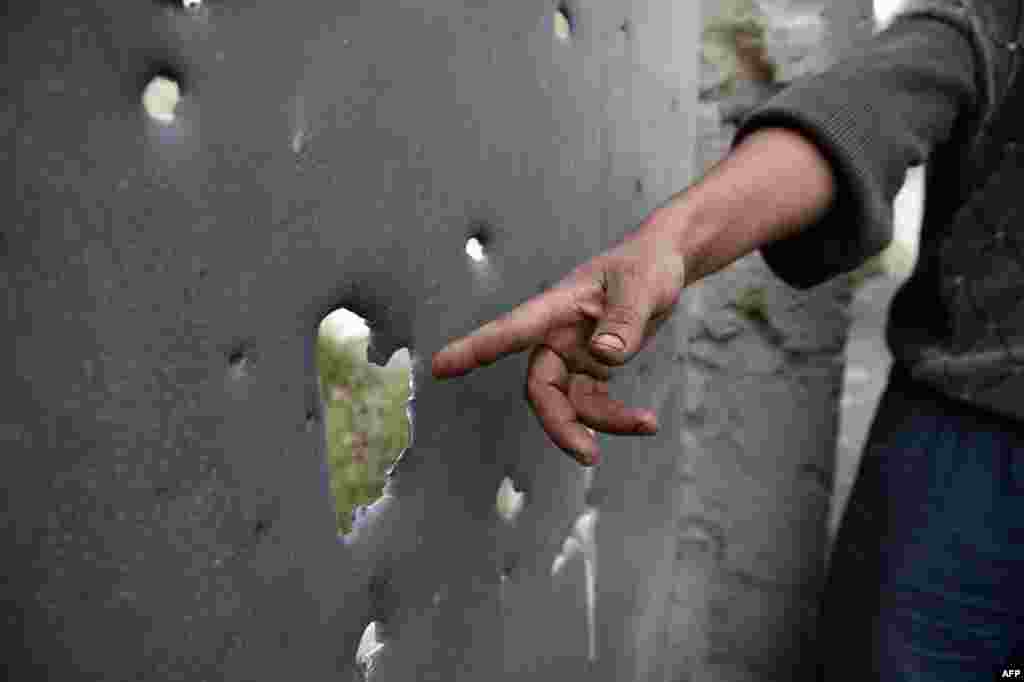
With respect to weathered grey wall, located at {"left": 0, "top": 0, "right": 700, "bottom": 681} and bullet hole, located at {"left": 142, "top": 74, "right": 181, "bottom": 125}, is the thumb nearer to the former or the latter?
weathered grey wall, located at {"left": 0, "top": 0, "right": 700, "bottom": 681}

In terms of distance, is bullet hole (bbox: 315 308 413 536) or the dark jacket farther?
bullet hole (bbox: 315 308 413 536)

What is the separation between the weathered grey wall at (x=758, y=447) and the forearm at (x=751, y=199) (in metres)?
0.61

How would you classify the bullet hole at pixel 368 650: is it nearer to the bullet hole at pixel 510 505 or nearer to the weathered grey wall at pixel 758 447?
the bullet hole at pixel 510 505

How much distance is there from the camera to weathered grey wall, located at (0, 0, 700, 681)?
0.43 meters

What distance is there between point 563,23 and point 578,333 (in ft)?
1.16

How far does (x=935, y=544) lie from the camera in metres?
0.99

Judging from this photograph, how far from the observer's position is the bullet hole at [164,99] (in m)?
0.46

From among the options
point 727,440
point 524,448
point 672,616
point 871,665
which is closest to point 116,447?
point 524,448

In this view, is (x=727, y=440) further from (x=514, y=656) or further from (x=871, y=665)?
(x=514, y=656)

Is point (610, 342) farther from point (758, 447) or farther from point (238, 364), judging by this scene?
point (758, 447)

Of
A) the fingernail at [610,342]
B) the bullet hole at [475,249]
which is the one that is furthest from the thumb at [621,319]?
the bullet hole at [475,249]

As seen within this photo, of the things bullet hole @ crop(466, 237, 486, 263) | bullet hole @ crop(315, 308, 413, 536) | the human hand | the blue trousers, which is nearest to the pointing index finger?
the human hand

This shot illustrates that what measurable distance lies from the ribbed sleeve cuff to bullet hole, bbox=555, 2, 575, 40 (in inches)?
8.0

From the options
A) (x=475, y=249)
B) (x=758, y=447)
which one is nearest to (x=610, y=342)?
(x=475, y=249)
